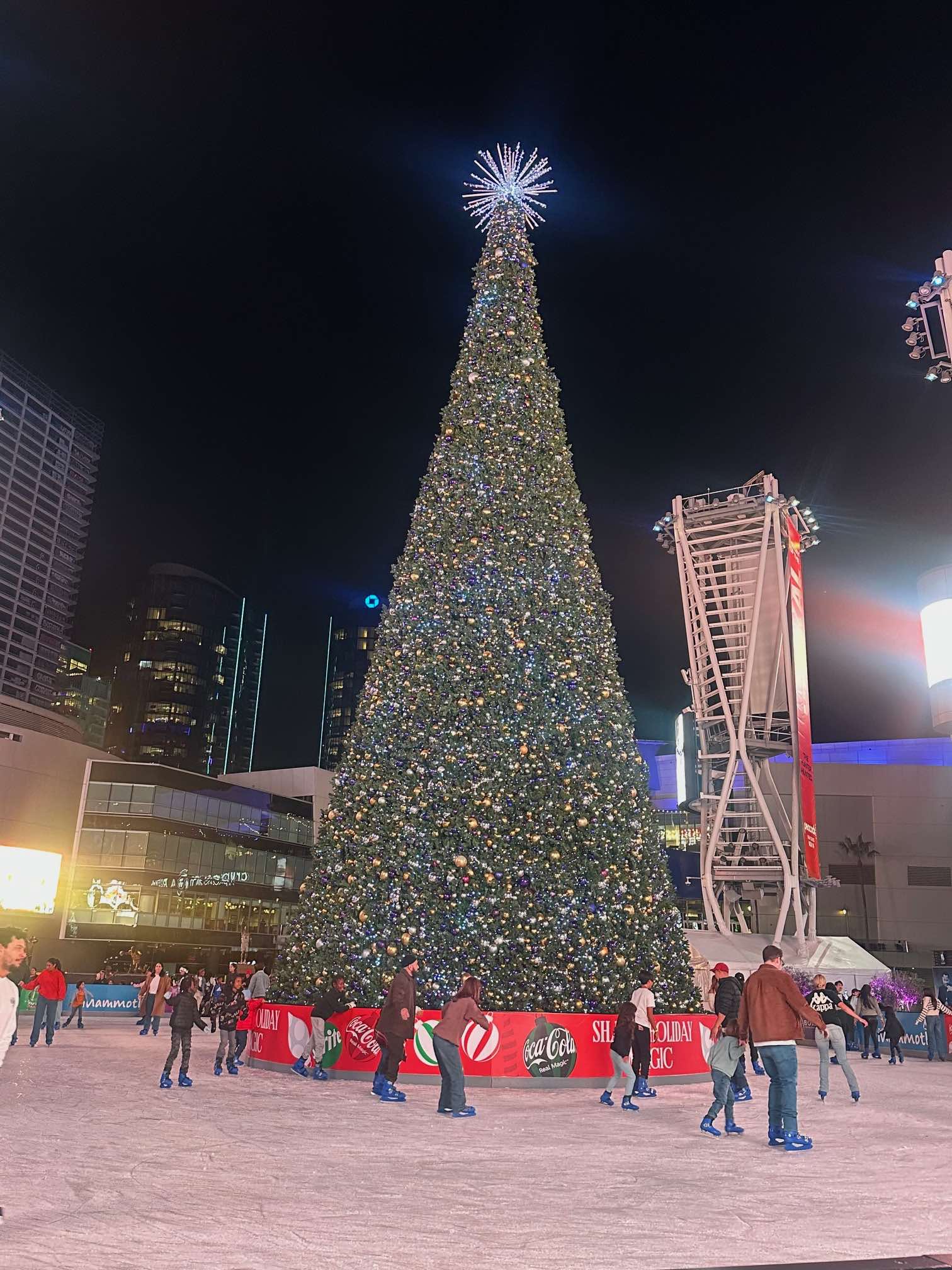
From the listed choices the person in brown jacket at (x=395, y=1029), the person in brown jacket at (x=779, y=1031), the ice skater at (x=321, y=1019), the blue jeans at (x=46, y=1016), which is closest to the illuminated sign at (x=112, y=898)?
the blue jeans at (x=46, y=1016)

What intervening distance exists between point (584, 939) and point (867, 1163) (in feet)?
19.0

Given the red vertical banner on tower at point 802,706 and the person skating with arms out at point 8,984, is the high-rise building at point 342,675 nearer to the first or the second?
the red vertical banner on tower at point 802,706

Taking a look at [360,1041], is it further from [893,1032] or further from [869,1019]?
[869,1019]

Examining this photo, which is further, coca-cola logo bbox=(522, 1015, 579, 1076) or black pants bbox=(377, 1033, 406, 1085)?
coca-cola logo bbox=(522, 1015, 579, 1076)

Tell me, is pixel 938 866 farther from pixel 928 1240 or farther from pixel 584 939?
pixel 928 1240

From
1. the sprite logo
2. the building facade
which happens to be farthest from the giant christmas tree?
the building facade

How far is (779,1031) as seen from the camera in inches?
330

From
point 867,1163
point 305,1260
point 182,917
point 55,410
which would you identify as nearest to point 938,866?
point 182,917

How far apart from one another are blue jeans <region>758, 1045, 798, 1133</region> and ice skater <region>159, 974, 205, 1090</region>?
6.94 m

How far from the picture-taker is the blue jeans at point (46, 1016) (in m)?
17.7

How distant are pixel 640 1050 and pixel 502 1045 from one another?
2.13 metres

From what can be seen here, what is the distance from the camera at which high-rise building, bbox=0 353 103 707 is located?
375ft

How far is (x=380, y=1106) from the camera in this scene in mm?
10805

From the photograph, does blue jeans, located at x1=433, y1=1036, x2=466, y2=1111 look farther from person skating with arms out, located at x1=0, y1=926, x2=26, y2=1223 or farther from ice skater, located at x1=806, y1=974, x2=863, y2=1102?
person skating with arms out, located at x1=0, y1=926, x2=26, y2=1223
